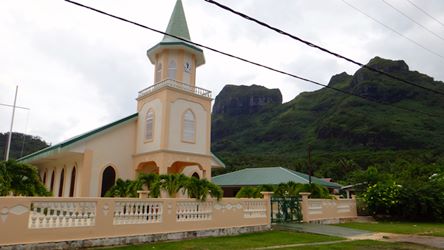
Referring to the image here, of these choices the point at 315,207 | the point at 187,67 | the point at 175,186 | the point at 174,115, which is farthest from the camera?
the point at 187,67

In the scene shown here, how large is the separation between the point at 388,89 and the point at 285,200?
8963 cm

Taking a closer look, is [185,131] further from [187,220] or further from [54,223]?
[54,223]

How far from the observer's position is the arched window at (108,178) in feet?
67.3

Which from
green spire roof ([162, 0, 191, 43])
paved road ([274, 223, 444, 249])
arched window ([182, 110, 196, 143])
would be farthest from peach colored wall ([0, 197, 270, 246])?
green spire roof ([162, 0, 191, 43])

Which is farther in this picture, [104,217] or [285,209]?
[285,209]

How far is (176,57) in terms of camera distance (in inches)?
901

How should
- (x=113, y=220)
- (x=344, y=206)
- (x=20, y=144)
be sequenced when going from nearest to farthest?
1. (x=113, y=220)
2. (x=344, y=206)
3. (x=20, y=144)

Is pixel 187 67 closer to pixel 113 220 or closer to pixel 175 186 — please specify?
pixel 175 186

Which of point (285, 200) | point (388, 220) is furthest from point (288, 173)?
point (285, 200)

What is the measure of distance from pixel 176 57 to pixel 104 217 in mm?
14820

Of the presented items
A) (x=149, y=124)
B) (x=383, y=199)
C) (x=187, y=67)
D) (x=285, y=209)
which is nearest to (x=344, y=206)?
(x=383, y=199)

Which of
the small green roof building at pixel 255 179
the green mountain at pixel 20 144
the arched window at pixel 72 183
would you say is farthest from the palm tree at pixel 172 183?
the green mountain at pixel 20 144

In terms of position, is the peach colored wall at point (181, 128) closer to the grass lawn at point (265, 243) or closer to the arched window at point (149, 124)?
the arched window at point (149, 124)

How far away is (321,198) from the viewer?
19.1 meters
